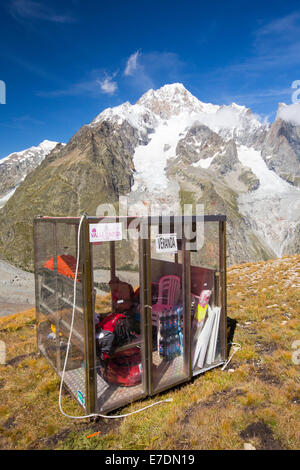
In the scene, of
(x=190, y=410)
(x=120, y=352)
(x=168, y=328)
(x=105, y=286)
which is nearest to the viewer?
(x=190, y=410)

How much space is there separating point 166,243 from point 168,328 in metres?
1.97

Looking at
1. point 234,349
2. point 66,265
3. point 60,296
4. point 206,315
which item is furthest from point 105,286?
point 234,349

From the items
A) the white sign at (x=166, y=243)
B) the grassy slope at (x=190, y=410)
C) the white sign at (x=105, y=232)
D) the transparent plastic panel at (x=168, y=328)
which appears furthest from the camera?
the transparent plastic panel at (x=168, y=328)

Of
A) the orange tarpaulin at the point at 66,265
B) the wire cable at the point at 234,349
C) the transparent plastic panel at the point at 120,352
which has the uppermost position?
the orange tarpaulin at the point at 66,265

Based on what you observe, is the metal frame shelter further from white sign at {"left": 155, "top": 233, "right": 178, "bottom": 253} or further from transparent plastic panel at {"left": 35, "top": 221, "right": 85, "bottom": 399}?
white sign at {"left": 155, "top": 233, "right": 178, "bottom": 253}

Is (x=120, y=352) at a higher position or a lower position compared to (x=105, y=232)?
lower

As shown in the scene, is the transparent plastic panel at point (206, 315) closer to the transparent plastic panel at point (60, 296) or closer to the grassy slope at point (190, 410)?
the grassy slope at point (190, 410)

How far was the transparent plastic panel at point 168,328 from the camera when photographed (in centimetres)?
601

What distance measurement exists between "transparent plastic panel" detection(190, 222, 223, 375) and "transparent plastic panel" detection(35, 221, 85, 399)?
2595mm

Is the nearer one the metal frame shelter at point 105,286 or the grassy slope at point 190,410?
the grassy slope at point 190,410

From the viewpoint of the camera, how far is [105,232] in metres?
4.98

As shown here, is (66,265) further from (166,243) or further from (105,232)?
(166,243)

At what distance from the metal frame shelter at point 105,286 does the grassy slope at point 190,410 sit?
13.8 inches

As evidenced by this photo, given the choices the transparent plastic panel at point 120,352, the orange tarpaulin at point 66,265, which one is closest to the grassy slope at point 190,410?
the transparent plastic panel at point 120,352
